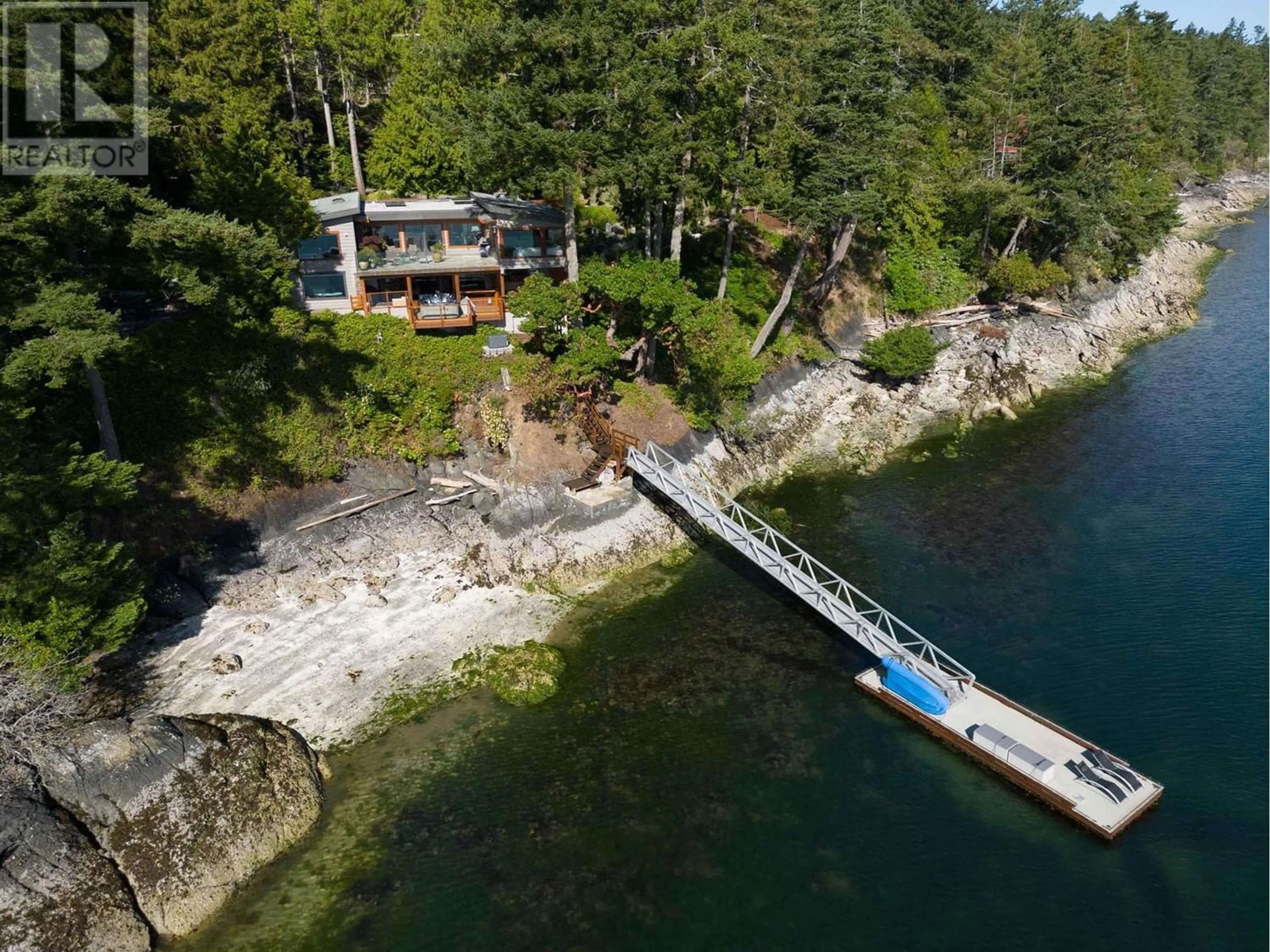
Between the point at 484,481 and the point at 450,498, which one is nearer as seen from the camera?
the point at 450,498

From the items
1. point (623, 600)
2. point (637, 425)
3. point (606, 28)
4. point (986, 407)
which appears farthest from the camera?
point (986, 407)

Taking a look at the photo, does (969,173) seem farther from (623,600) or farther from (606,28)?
(623,600)

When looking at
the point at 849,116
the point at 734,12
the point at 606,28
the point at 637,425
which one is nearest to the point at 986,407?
the point at 849,116

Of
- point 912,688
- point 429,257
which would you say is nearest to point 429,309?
point 429,257

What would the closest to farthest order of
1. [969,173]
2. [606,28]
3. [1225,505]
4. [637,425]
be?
1. [606,28]
2. [1225,505]
3. [637,425]
4. [969,173]

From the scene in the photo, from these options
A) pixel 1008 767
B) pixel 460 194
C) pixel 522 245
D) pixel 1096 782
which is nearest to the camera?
pixel 1096 782

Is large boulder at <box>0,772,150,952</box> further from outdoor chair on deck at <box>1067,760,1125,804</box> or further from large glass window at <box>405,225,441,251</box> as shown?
large glass window at <box>405,225,441,251</box>
